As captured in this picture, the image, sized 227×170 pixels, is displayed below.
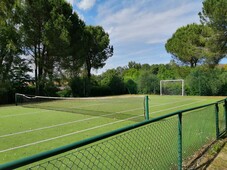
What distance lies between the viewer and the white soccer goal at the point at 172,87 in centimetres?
2933

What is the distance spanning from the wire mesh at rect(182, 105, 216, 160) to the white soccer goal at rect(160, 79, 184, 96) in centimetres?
2246

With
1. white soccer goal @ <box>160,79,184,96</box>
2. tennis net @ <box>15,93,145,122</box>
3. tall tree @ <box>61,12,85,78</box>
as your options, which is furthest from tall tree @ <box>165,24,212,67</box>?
tall tree @ <box>61,12,85,78</box>

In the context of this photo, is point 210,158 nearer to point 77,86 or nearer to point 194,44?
point 194,44

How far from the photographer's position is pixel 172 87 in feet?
99.3

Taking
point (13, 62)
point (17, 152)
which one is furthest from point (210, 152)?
point (13, 62)

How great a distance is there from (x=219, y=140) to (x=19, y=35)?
71.4 ft

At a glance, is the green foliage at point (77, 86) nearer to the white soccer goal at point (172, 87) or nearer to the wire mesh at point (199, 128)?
the white soccer goal at point (172, 87)

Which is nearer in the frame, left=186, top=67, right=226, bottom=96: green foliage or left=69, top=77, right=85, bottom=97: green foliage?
left=186, top=67, right=226, bottom=96: green foliage

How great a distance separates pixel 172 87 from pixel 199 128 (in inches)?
951

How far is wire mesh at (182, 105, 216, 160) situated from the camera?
5804 millimetres

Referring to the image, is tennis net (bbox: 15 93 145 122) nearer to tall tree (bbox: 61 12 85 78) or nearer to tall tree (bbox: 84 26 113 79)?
tall tree (bbox: 61 12 85 78)

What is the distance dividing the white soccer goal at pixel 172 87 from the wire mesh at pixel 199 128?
22463 millimetres

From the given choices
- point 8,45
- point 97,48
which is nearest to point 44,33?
point 8,45

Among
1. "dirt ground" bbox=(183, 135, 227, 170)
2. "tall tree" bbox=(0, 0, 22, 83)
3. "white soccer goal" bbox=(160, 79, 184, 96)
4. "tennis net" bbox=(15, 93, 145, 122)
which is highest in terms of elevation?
"tall tree" bbox=(0, 0, 22, 83)
